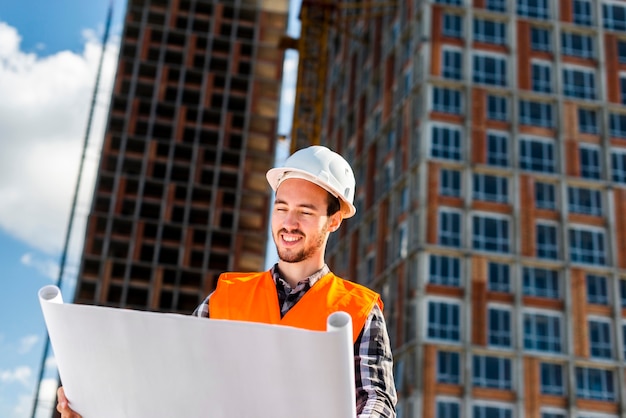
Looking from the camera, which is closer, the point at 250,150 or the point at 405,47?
the point at 405,47

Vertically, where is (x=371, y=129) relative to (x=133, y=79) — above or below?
below

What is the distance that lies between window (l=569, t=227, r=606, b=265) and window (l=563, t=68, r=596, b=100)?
303 inches

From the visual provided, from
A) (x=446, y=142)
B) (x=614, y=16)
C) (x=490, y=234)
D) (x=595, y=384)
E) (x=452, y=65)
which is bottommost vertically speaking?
(x=595, y=384)

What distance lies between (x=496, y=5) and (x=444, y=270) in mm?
15824

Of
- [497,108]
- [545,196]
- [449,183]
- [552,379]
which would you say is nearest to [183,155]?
[497,108]

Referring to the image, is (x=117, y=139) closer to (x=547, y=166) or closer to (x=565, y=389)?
(x=547, y=166)

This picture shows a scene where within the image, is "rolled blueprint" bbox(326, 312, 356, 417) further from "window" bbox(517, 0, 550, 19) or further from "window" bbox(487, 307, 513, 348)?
"window" bbox(517, 0, 550, 19)

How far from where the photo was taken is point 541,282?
47031 mm

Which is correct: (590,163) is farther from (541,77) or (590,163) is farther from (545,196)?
(541,77)

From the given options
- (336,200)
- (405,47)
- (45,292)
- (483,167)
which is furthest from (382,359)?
(405,47)

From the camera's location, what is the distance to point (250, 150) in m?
72.6

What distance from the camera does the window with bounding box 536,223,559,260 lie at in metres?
47.6

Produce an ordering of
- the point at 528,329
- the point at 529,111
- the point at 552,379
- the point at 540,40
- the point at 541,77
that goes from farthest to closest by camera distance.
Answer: the point at 540,40, the point at 541,77, the point at 529,111, the point at 528,329, the point at 552,379

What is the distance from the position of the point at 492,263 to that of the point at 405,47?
48.0 ft
